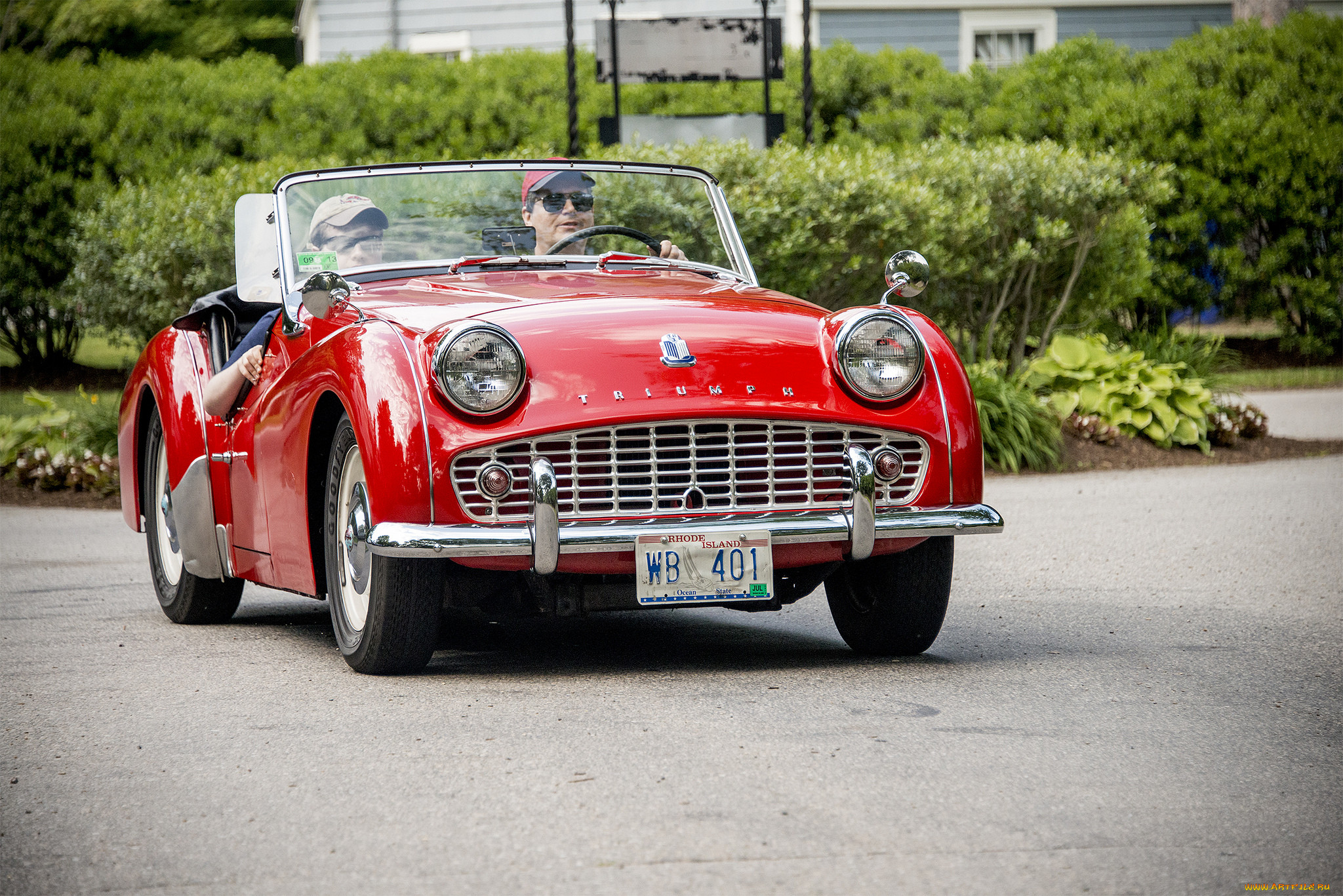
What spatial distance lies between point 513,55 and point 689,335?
1566 cm

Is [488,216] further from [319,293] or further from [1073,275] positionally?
[1073,275]

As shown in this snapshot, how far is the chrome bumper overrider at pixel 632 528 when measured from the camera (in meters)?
4.11

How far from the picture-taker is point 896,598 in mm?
4820

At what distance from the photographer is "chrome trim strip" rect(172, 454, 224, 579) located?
563cm

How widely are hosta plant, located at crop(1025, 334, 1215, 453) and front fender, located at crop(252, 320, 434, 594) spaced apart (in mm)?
7949

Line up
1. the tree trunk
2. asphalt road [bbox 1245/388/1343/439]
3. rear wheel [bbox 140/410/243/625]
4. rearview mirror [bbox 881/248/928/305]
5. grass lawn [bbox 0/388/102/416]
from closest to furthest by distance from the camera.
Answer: rearview mirror [bbox 881/248/928/305]
rear wheel [bbox 140/410/243/625]
the tree trunk
asphalt road [bbox 1245/388/1343/439]
grass lawn [bbox 0/388/102/416]

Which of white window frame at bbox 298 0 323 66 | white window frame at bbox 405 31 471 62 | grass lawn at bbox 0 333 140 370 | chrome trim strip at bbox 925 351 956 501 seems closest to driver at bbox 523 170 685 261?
chrome trim strip at bbox 925 351 956 501

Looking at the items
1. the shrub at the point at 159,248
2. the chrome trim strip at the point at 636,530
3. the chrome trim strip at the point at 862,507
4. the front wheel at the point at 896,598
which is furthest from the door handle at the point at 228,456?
the shrub at the point at 159,248

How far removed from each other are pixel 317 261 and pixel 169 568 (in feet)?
4.85

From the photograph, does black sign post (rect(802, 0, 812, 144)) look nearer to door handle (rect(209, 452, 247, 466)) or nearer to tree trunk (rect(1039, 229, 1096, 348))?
tree trunk (rect(1039, 229, 1096, 348))

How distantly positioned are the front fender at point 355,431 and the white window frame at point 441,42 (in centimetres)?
1927

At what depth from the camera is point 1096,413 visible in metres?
12.0

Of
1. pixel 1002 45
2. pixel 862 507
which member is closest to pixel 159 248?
pixel 862 507

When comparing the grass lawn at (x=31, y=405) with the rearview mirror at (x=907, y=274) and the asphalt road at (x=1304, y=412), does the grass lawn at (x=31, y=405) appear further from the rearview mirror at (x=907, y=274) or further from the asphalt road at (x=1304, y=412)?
the asphalt road at (x=1304, y=412)
